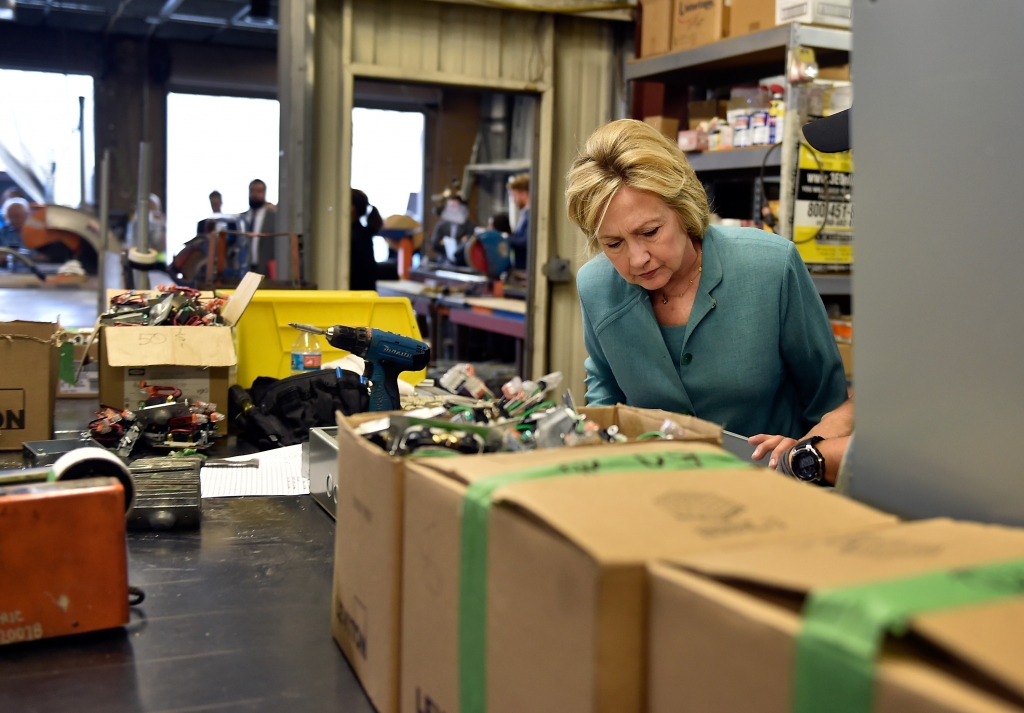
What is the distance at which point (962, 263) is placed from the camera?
2.44ft

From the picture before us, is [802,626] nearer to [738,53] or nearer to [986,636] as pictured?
[986,636]

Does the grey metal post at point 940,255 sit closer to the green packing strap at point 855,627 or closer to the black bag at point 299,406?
the green packing strap at point 855,627

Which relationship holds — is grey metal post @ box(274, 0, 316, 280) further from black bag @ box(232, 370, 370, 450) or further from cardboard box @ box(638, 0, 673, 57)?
black bag @ box(232, 370, 370, 450)

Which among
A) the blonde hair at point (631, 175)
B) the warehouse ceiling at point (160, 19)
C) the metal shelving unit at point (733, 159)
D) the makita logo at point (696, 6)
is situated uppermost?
the warehouse ceiling at point (160, 19)

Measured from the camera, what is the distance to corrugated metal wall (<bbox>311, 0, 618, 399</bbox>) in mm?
4301

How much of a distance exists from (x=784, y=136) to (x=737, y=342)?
1.77 metres

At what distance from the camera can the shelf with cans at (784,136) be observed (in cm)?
335

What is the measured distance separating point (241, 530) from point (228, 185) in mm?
12063

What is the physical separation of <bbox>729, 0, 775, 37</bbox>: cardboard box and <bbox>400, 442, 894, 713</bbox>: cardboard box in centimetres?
325

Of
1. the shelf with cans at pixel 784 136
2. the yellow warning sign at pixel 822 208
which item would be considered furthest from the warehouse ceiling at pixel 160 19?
the yellow warning sign at pixel 822 208

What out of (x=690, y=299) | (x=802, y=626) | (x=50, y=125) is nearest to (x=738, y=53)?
(x=690, y=299)

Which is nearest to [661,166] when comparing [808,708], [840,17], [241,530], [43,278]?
[241,530]

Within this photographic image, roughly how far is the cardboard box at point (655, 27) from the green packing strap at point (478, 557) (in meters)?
3.89

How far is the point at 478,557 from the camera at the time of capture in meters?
0.70
